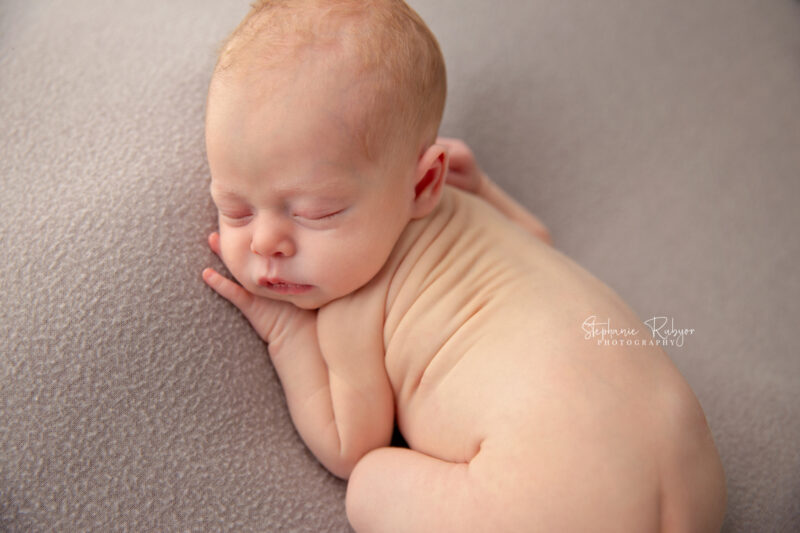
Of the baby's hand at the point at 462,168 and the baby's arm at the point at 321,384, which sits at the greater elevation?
the baby's hand at the point at 462,168

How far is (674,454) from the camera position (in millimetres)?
844

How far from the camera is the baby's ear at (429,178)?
0.95m

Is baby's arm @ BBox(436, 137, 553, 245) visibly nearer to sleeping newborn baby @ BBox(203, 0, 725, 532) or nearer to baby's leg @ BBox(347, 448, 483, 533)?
sleeping newborn baby @ BBox(203, 0, 725, 532)

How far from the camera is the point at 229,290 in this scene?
3.31 feet

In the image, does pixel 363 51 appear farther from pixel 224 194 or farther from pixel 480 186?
pixel 480 186

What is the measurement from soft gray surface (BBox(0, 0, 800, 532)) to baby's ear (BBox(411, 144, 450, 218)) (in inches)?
13.1

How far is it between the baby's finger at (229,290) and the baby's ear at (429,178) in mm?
285

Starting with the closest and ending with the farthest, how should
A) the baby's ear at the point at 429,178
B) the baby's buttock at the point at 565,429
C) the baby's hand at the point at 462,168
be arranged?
the baby's buttock at the point at 565,429, the baby's ear at the point at 429,178, the baby's hand at the point at 462,168

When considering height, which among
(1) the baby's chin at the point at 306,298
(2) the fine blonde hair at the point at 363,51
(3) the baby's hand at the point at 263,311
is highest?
(2) the fine blonde hair at the point at 363,51

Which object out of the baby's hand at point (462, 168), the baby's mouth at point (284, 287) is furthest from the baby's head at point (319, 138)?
the baby's hand at point (462, 168)

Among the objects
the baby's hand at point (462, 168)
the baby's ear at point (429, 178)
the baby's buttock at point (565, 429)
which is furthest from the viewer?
the baby's hand at point (462, 168)

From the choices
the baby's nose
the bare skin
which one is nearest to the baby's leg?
the bare skin

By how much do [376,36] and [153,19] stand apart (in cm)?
59

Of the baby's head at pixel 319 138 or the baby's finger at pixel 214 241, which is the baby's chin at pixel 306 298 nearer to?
the baby's head at pixel 319 138
